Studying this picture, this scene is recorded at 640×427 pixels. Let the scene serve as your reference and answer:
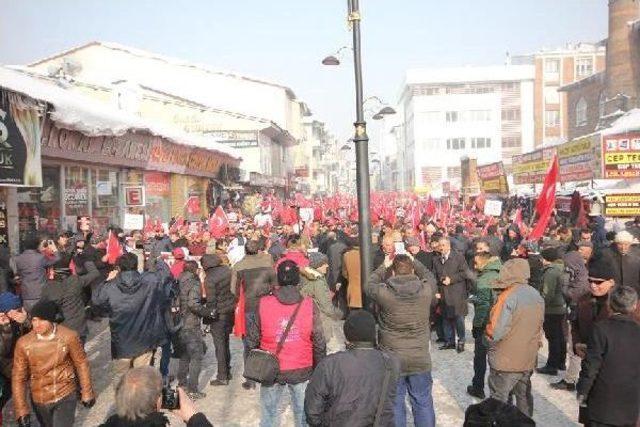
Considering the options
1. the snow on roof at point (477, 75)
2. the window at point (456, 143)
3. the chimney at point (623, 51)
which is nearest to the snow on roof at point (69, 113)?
the chimney at point (623, 51)

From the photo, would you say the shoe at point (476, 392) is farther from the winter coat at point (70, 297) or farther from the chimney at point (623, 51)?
the chimney at point (623, 51)

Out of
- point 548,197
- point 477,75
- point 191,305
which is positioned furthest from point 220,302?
point 477,75

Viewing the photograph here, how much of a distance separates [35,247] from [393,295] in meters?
5.91

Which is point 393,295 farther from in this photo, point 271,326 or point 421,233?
point 421,233

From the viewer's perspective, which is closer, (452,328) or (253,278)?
(253,278)

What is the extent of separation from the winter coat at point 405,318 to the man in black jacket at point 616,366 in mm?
1257

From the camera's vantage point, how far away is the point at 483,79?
73.4 metres

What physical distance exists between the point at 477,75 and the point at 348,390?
247 feet

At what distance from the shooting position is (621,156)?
1578 centimetres

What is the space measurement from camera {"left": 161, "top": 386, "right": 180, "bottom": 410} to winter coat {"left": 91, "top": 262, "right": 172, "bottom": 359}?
3.17 meters

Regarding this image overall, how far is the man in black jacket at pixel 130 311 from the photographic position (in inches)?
226

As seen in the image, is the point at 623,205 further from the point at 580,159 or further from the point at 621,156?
the point at 580,159

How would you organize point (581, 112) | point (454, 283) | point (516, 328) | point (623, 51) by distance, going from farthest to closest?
point (581, 112) < point (623, 51) < point (454, 283) < point (516, 328)

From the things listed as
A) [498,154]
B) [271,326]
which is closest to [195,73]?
[271,326]
